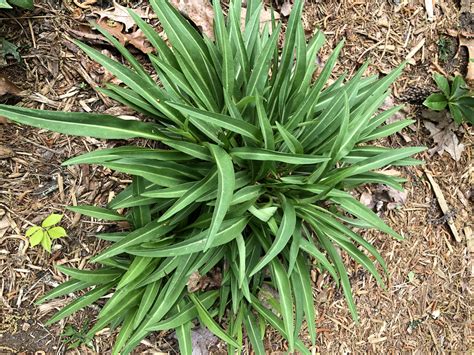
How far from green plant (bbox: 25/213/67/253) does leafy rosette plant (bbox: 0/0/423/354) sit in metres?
0.19

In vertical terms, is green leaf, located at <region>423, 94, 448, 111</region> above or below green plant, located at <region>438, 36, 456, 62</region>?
below

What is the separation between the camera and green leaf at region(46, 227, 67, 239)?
179 cm

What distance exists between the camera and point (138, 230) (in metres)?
1.57

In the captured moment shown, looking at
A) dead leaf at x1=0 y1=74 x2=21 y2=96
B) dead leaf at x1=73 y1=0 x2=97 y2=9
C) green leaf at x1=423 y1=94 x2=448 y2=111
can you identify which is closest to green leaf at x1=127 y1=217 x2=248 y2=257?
dead leaf at x1=0 y1=74 x2=21 y2=96

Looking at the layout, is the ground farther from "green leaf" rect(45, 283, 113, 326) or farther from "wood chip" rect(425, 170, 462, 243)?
"green leaf" rect(45, 283, 113, 326)

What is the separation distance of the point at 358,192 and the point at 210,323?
3.49 feet

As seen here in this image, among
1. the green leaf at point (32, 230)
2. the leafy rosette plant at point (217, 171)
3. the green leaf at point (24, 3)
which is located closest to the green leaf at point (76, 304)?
the leafy rosette plant at point (217, 171)

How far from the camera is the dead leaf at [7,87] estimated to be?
1745 mm

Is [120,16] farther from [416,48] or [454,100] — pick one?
[454,100]

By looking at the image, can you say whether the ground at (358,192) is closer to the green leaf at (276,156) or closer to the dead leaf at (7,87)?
the dead leaf at (7,87)

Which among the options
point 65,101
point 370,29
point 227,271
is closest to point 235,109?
point 227,271

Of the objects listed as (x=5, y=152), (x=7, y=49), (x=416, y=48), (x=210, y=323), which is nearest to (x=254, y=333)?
(x=210, y=323)

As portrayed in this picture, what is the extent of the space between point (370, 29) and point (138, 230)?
5.43 feet

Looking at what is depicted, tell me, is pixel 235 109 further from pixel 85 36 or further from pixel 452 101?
pixel 452 101
